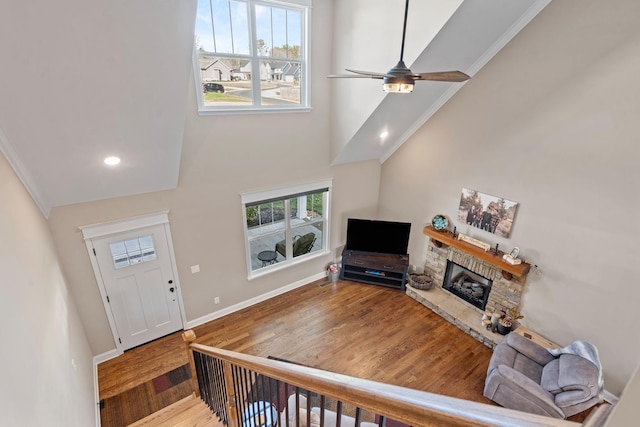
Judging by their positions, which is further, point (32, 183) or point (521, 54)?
point (521, 54)

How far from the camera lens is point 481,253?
496 centimetres

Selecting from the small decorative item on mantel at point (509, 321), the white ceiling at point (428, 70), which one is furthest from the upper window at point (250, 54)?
the small decorative item on mantel at point (509, 321)

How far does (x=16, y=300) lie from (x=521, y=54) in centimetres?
580

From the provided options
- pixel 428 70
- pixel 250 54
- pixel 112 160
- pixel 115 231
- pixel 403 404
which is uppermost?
pixel 250 54

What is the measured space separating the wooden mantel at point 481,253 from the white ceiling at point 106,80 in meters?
2.54

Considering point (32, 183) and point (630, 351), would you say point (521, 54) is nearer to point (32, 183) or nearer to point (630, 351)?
point (630, 351)

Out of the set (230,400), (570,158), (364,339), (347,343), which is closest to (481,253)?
(570,158)

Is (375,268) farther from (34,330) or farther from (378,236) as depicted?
(34,330)

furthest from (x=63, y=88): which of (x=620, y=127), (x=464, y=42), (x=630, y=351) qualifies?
(x=630, y=351)

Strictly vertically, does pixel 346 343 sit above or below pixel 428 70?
below

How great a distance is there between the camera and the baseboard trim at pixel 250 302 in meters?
5.32

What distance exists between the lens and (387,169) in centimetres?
661

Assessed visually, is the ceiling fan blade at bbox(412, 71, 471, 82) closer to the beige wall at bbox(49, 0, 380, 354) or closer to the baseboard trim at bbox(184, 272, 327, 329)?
the beige wall at bbox(49, 0, 380, 354)

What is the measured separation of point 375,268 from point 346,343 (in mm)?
1766
